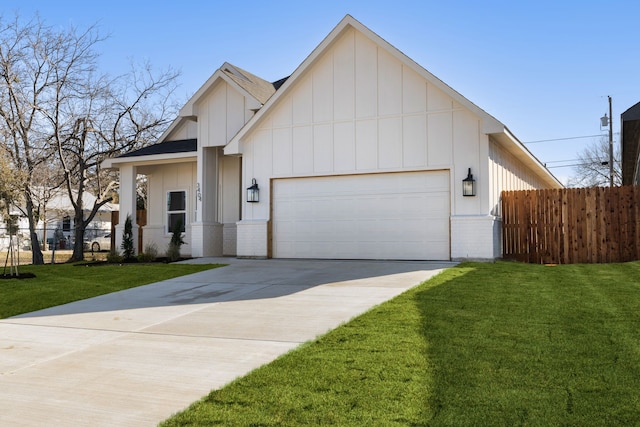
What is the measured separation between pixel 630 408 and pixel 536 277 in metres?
6.84

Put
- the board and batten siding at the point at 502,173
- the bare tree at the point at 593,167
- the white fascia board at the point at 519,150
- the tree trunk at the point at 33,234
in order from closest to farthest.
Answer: the white fascia board at the point at 519,150 → the board and batten siding at the point at 502,173 → the tree trunk at the point at 33,234 → the bare tree at the point at 593,167

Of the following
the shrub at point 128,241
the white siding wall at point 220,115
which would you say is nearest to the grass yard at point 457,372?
the white siding wall at point 220,115

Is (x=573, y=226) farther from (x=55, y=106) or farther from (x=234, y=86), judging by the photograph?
(x=55, y=106)

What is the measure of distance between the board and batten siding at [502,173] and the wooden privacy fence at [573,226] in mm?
660

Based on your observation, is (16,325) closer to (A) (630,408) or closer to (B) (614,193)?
(A) (630,408)

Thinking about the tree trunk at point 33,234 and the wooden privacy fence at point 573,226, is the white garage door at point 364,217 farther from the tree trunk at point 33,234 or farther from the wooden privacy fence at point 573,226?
the tree trunk at point 33,234

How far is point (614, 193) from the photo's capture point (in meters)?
13.4

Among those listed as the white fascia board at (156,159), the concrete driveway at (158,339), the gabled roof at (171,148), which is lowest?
the concrete driveway at (158,339)

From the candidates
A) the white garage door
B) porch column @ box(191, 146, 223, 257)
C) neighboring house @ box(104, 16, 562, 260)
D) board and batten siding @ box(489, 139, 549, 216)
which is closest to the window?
porch column @ box(191, 146, 223, 257)

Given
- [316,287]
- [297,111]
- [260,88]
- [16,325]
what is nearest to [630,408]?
[316,287]

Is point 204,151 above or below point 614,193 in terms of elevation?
above

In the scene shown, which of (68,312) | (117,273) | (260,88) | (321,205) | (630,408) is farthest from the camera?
(260,88)

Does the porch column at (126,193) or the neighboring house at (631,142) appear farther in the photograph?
the porch column at (126,193)

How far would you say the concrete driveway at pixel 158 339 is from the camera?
401 cm
